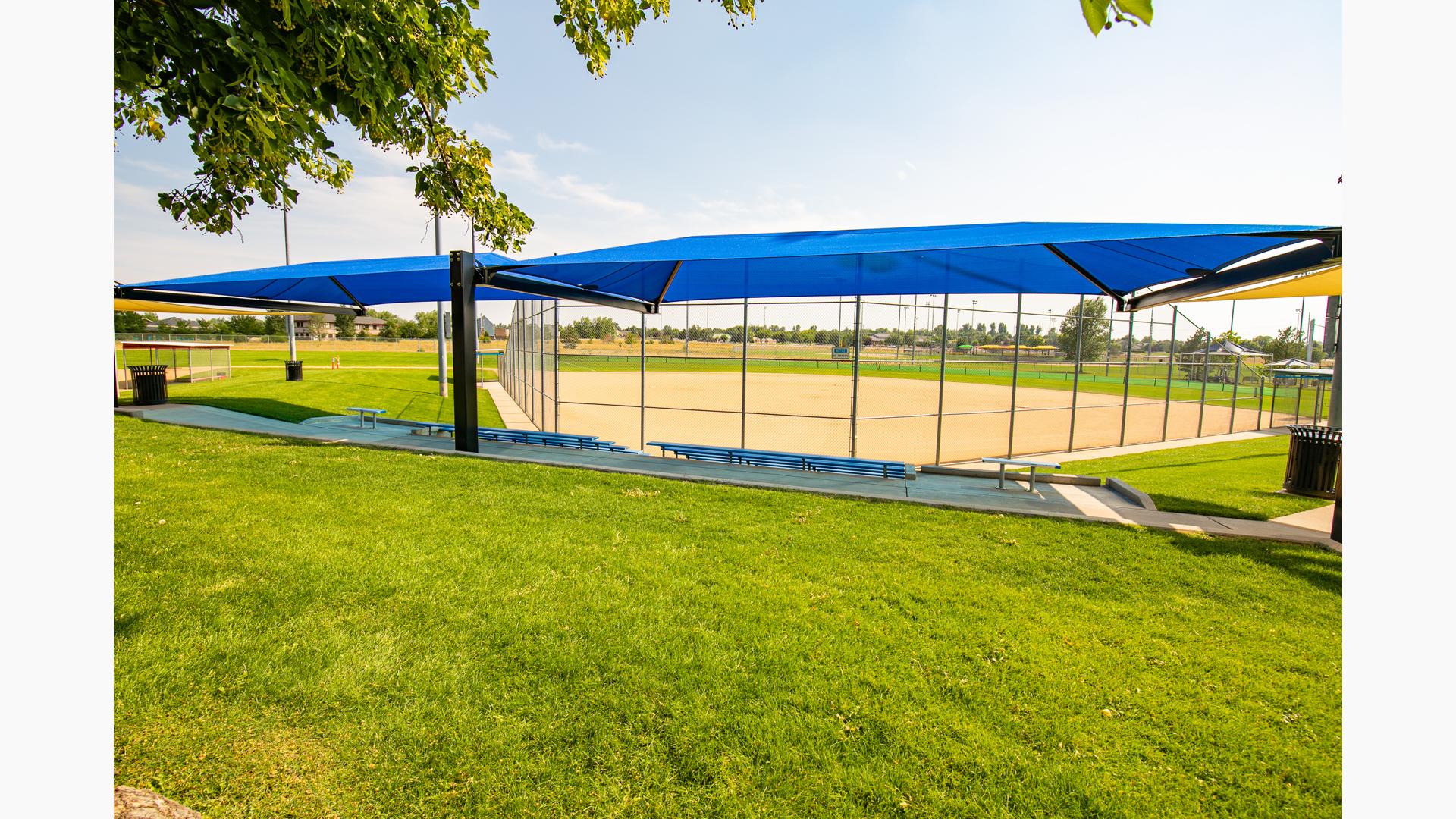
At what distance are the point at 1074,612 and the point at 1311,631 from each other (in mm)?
1582

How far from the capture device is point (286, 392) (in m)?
18.9

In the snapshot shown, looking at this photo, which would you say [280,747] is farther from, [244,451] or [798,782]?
[244,451]

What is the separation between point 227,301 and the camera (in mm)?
13766

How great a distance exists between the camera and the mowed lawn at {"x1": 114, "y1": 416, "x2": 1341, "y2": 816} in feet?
8.55

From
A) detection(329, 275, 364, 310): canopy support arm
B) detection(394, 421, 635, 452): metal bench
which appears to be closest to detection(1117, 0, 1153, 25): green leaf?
detection(394, 421, 635, 452): metal bench

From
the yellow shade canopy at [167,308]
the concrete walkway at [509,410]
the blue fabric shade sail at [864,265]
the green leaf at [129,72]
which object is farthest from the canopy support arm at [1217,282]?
the yellow shade canopy at [167,308]

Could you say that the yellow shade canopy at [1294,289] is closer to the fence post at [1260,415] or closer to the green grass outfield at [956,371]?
the fence post at [1260,415]

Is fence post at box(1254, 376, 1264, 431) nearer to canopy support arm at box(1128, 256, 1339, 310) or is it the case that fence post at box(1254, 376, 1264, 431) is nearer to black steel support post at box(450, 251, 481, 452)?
canopy support arm at box(1128, 256, 1339, 310)

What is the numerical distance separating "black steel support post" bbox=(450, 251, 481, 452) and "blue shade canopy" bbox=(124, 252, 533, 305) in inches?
17.0

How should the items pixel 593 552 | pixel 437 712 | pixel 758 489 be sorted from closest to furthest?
pixel 437 712 < pixel 593 552 < pixel 758 489

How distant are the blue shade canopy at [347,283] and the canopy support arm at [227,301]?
0.12m

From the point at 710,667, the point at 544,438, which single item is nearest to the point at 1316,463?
the point at 710,667

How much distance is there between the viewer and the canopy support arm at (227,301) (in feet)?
40.9

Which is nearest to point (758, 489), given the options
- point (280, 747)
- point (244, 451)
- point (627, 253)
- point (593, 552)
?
point (593, 552)
